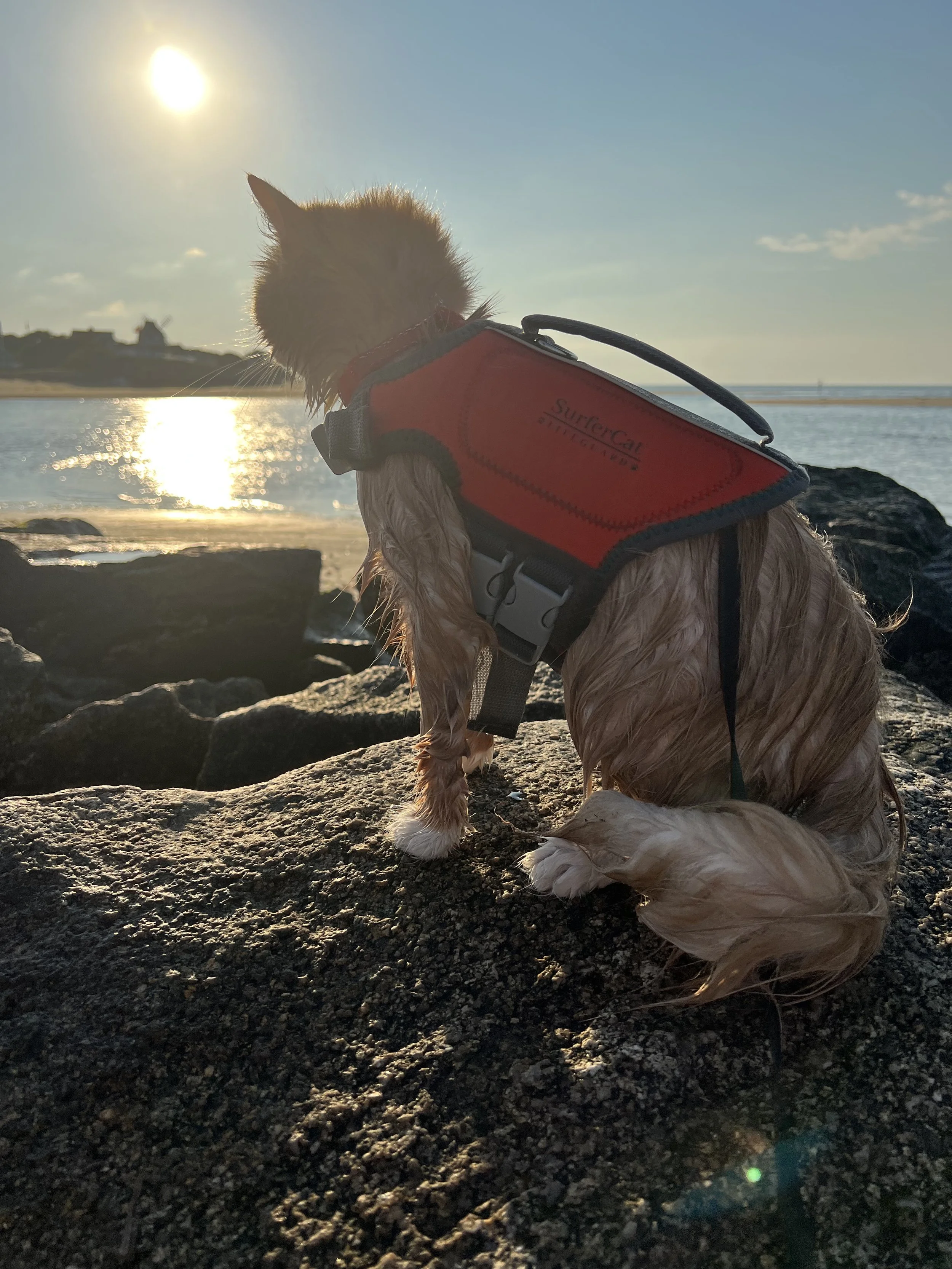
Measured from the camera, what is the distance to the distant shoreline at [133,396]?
223ft

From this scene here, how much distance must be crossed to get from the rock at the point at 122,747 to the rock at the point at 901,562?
10.8 feet

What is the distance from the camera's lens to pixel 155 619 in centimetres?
565

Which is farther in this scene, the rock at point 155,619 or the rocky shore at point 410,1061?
the rock at point 155,619

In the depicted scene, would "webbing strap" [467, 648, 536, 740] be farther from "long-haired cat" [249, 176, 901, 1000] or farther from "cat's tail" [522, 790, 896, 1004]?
"cat's tail" [522, 790, 896, 1004]

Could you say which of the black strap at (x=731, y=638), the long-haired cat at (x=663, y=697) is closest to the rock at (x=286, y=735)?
the long-haired cat at (x=663, y=697)

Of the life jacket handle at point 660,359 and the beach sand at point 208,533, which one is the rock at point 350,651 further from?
the life jacket handle at point 660,359

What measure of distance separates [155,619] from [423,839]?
388 centimetres

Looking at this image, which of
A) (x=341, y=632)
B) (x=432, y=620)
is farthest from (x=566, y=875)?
(x=341, y=632)

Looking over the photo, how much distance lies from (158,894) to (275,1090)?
2.68 feet

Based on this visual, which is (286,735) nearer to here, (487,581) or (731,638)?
(487,581)

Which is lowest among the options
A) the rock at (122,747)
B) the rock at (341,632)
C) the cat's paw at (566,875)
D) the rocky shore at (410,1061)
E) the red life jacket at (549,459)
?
the rock at (341,632)

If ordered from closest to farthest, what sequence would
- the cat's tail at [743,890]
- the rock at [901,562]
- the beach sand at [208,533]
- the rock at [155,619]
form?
the cat's tail at [743,890] → the rock at [901,562] → the rock at [155,619] → the beach sand at [208,533]

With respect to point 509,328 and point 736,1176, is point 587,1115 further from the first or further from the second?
point 509,328

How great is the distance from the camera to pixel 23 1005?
74.0 inches
